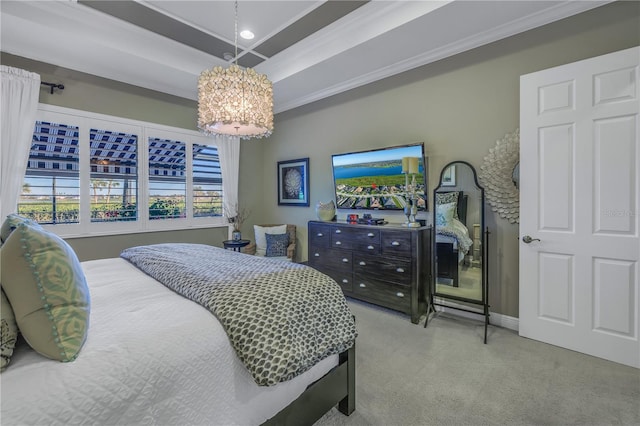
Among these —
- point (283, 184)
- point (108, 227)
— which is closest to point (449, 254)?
point (283, 184)

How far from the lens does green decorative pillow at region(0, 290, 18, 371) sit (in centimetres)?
92

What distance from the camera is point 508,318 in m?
2.87

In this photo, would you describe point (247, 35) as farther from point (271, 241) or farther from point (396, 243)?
point (396, 243)

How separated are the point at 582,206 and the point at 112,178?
5033mm

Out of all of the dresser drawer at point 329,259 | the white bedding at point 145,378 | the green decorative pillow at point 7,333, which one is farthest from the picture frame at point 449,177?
the green decorative pillow at point 7,333

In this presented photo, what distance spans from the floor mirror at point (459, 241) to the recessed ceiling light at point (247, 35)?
260 cm

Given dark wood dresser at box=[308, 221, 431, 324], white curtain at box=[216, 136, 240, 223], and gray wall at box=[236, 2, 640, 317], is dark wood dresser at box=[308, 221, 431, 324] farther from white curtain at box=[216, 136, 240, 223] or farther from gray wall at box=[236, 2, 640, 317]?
white curtain at box=[216, 136, 240, 223]

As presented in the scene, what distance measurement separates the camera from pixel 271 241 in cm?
448

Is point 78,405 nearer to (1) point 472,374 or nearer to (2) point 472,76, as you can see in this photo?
(1) point 472,374

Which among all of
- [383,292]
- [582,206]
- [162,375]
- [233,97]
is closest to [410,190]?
[383,292]

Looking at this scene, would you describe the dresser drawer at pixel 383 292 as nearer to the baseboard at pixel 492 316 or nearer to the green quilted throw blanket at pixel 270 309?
the baseboard at pixel 492 316

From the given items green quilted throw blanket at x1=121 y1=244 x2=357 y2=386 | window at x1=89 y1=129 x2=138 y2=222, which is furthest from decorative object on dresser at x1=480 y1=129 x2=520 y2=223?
window at x1=89 y1=129 x2=138 y2=222

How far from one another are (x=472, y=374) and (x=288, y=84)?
3.82m

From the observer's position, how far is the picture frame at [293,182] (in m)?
4.69
